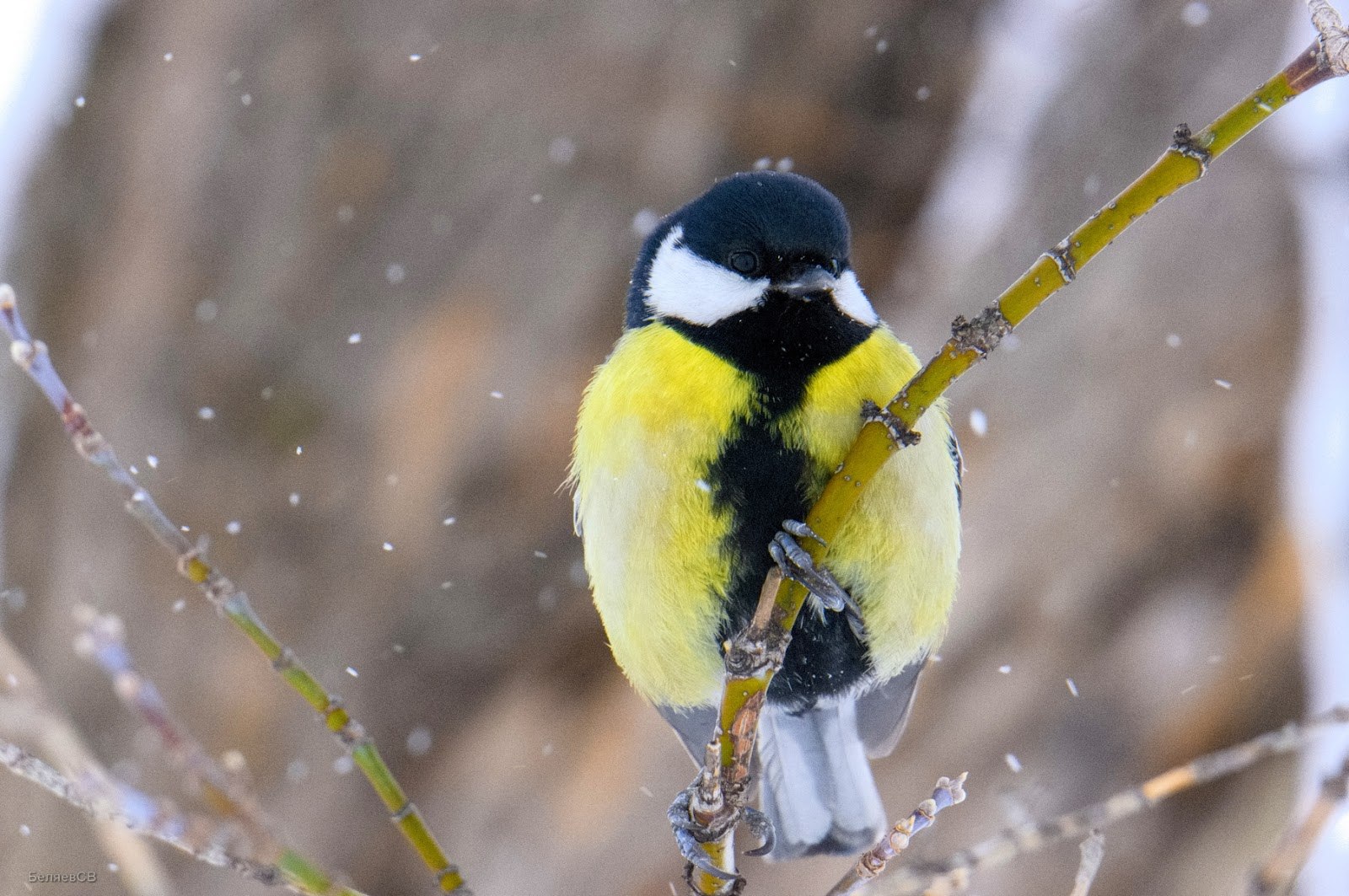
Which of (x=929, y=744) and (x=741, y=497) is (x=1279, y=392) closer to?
(x=929, y=744)

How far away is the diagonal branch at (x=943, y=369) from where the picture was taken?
3.40 feet

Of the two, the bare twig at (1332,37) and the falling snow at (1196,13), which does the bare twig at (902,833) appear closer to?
the bare twig at (1332,37)

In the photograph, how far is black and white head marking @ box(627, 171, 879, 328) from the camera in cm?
178

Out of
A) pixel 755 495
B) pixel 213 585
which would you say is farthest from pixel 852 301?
pixel 213 585

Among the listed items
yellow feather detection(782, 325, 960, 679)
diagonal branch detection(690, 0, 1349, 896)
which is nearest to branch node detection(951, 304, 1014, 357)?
diagonal branch detection(690, 0, 1349, 896)

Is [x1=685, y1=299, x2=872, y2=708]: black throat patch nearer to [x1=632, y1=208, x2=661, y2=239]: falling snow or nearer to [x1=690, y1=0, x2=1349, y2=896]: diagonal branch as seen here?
[x1=690, y1=0, x2=1349, y2=896]: diagonal branch

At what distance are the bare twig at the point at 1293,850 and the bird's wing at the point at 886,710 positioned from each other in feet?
3.83

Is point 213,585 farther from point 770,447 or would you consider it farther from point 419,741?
point 419,741

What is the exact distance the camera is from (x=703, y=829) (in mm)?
1390

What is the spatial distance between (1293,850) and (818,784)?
142cm

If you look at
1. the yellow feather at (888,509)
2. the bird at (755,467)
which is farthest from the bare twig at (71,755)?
the yellow feather at (888,509)

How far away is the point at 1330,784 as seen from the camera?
0.91m

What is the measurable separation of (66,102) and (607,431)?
6.84ft

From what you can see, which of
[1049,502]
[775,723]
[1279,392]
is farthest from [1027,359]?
[775,723]
